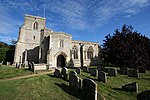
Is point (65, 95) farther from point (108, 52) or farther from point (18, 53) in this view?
point (18, 53)

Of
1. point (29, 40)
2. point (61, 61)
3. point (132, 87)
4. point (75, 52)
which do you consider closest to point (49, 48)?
point (61, 61)

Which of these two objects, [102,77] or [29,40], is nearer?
[102,77]

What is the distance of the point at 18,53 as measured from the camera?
31.1m

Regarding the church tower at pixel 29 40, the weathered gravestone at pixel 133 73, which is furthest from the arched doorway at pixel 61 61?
the weathered gravestone at pixel 133 73

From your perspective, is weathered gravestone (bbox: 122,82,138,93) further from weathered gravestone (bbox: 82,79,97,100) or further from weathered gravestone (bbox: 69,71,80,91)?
weathered gravestone (bbox: 69,71,80,91)

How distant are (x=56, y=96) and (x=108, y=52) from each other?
14460 millimetres

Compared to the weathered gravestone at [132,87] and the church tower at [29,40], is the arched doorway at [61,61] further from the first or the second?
the weathered gravestone at [132,87]

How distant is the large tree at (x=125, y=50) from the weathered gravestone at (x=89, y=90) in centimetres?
1121

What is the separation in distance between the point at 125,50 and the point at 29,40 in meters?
26.3

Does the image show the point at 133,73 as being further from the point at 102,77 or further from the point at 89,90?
the point at 89,90

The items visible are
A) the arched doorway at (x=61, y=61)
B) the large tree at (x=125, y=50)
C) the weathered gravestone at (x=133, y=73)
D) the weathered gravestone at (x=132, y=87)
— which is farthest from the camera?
the arched doorway at (x=61, y=61)

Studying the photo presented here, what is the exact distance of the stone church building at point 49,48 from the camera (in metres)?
29.1

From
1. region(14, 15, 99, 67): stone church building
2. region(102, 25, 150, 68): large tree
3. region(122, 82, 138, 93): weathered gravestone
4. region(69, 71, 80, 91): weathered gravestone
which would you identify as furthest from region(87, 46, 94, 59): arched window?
region(122, 82, 138, 93): weathered gravestone

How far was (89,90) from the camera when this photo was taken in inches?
330
